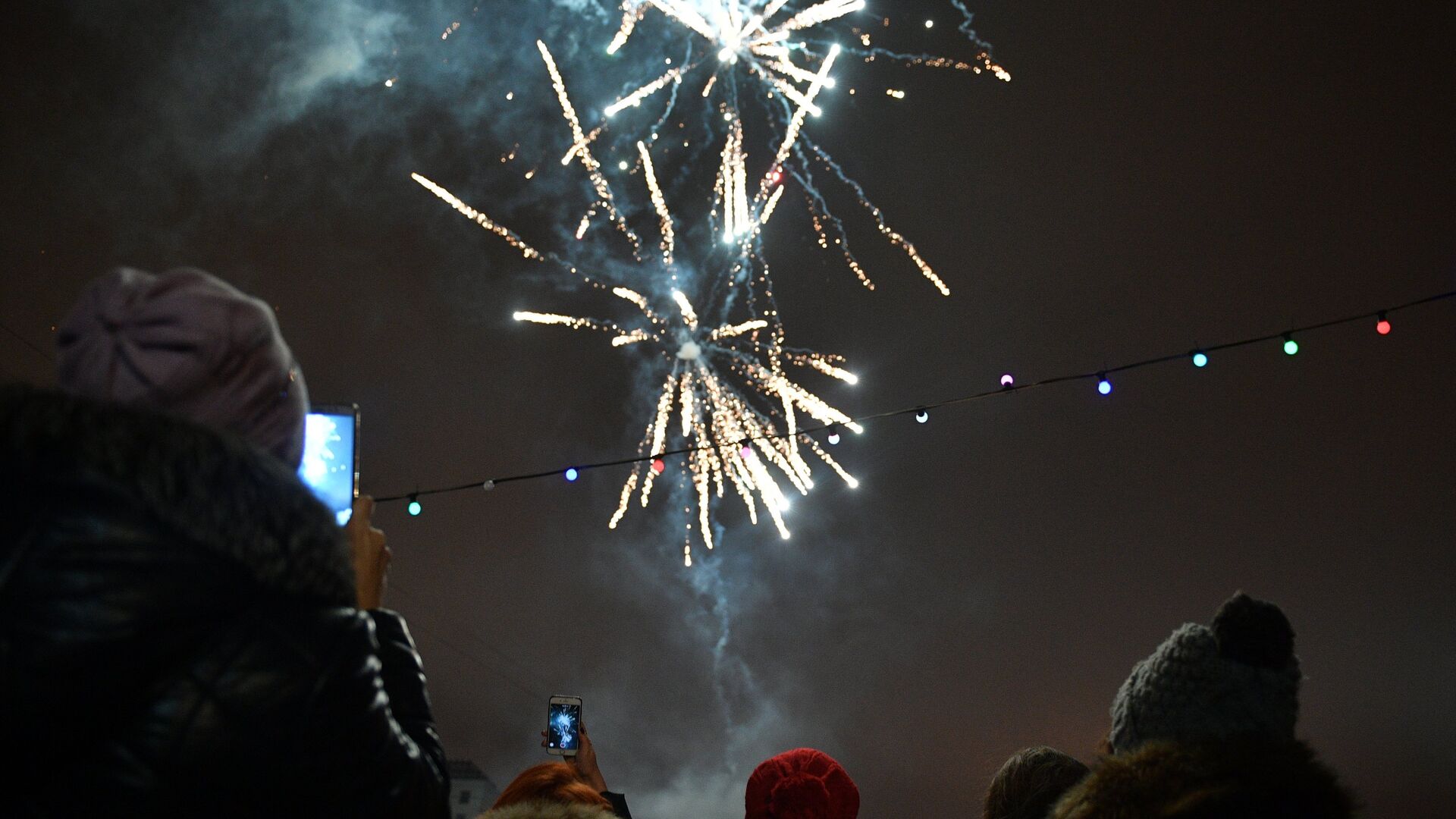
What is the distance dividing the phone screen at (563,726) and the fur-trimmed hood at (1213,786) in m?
1.87

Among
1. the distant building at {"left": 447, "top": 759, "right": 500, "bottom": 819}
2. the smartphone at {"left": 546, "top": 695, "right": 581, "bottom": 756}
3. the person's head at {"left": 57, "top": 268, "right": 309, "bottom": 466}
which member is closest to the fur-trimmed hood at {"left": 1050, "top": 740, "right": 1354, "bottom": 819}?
the person's head at {"left": 57, "top": 268, "right": 309, "bottom": 466}

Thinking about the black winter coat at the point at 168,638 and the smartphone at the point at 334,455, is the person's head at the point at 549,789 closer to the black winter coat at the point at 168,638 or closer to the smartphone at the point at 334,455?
the smartphone at the point at 334,455

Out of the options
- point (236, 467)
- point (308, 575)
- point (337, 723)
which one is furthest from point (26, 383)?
point (337, 723)

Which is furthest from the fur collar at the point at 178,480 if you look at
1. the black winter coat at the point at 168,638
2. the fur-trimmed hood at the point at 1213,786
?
the fur-trimmed hood at the point at 1213,786

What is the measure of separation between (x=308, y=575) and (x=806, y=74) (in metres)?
6.18

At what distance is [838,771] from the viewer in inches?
103

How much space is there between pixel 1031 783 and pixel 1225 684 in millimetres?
714

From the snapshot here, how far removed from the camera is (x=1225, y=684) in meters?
1.57

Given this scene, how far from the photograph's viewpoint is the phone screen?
309cm

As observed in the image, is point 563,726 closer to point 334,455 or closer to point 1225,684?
point 334,455

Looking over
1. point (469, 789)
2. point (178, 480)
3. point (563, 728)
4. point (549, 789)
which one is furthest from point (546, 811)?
point (469, 789)

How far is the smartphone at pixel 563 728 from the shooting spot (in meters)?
3.09

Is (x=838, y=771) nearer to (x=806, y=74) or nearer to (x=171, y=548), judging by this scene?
(x=171, y=548)

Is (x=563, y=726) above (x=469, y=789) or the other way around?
above
